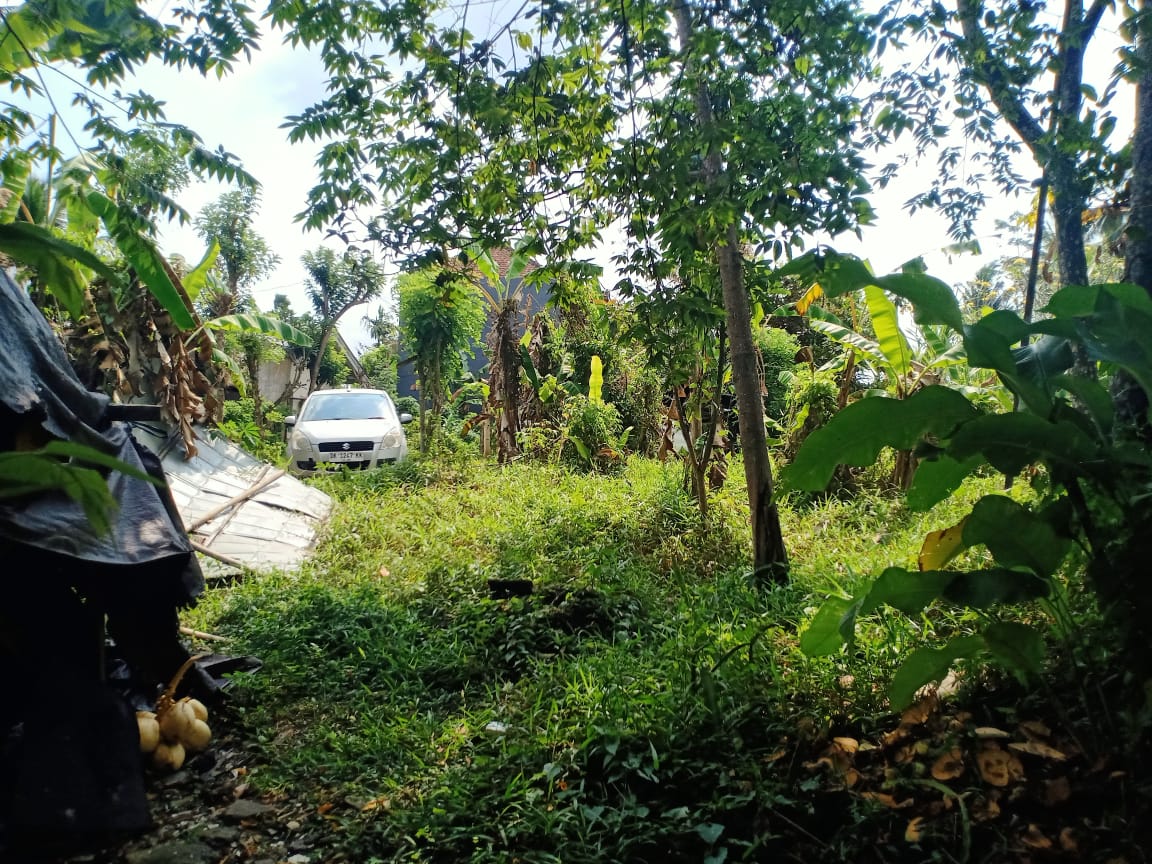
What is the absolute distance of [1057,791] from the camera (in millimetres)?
1996

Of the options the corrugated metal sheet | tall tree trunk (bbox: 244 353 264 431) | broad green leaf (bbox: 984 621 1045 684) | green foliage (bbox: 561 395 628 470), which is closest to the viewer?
broad green leaf (bbox: 984 621 1045 684)

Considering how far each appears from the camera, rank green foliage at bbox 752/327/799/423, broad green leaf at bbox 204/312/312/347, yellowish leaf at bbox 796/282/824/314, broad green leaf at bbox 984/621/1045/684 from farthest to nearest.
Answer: green foliage at bbox 752/327/799/423
broad green leaf at bbox 204/312/312/347
yellowish leaf at bbox 796/282/824/314
broad green leaf at bbox 984/621/1045/684

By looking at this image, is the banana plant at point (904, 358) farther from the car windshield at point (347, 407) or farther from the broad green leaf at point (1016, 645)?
the car windshield at point (347, 407)

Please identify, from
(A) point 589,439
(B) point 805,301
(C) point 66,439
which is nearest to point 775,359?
(A) point 589,439

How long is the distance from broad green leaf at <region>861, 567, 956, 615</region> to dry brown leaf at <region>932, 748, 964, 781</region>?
484mm

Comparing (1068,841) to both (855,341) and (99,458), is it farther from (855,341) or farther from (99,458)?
(855,341)

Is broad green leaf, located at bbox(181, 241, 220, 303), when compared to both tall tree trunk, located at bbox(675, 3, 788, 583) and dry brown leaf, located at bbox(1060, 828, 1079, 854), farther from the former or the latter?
dry brown leaf, located at bbox(1060, 828, 1079, 854)

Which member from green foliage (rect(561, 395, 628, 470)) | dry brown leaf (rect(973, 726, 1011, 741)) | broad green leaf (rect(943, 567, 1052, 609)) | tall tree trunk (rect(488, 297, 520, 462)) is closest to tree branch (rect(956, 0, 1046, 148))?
broad green leaf (rect(943, 567, 1052, 609))

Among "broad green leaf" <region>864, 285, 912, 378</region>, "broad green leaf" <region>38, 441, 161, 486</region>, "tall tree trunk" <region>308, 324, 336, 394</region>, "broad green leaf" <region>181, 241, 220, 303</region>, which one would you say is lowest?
"broad green leaf" <region>38, 441, 161, 486</region>

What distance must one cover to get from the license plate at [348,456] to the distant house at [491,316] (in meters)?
1.95

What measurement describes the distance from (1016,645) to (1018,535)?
1.07ft

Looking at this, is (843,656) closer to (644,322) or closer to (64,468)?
(644,322)

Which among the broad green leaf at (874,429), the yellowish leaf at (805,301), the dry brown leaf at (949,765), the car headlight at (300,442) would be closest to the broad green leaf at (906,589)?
the broad green leaf at (874,429)

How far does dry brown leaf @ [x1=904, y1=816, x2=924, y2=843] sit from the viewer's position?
6.48 ft
